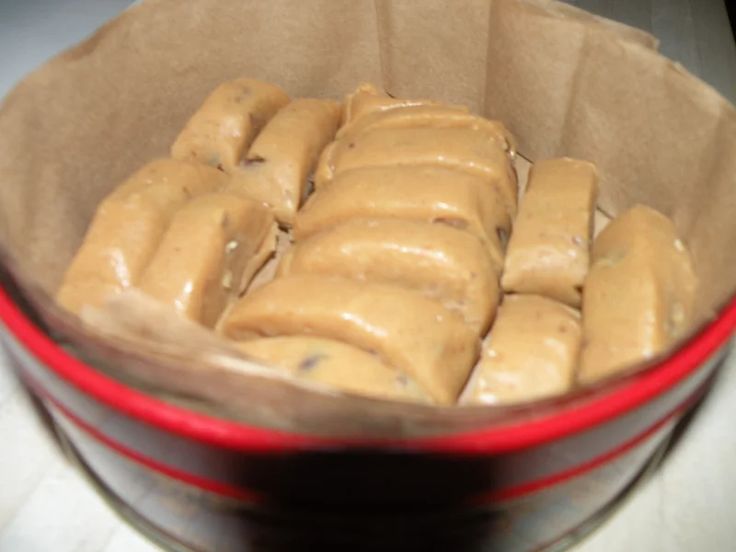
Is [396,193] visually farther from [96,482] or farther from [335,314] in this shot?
[96,482]

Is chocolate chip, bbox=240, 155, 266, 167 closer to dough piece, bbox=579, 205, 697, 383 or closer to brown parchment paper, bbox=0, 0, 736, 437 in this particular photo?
brown parchment paper, bbox=0, 0, 736, 437

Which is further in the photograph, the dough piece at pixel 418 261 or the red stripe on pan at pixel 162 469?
the dough piece at pixel 418 261

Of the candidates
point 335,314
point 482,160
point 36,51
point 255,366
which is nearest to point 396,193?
point 482,160

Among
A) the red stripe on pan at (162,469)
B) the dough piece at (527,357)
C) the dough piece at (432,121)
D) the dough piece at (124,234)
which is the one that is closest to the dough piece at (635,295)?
the dough piece at (527,357)

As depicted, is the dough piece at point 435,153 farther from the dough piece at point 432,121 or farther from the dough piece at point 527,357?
the dough piece at point 527,357

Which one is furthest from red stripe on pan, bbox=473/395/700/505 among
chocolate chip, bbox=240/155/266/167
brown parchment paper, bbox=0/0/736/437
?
chocolate chip, bbox=240/155/266/167

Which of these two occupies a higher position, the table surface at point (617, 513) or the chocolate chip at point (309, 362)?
the chocolate chip at point (309, 362)
